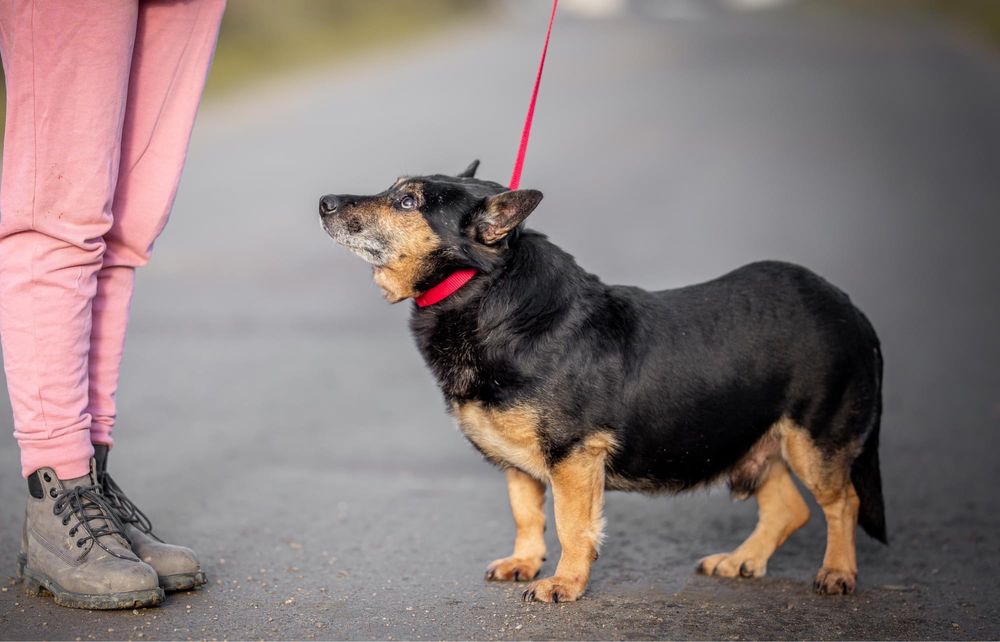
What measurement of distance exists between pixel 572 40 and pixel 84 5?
80.0 ft

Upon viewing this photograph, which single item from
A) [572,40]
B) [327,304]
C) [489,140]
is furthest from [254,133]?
[572,40]

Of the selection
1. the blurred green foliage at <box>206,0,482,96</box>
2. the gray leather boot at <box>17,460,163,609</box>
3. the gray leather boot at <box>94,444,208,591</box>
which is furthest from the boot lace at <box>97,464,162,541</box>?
the blurred green foliage at <box>206,0,482,96</box>

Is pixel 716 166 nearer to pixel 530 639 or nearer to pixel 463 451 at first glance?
pixel 463 451

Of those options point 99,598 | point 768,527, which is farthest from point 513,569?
point 99,598

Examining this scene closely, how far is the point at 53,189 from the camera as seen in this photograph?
11.7ft

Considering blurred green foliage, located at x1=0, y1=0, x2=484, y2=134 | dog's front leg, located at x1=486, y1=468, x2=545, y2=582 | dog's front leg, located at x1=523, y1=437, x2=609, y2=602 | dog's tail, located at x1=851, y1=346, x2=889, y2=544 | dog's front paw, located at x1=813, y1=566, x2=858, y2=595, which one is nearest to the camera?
dog's front leg, located at x1=523, y1=437, x2=609, y2=602

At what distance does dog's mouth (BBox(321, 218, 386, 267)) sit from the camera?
14.3 ft

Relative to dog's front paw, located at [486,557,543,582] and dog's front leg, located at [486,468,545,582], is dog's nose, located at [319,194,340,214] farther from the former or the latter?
dog's front paw, located at [486,557,543,582]

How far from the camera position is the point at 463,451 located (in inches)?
238

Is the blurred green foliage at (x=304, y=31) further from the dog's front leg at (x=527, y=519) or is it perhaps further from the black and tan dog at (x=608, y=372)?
the dog's front leg at (x=527, y=519)

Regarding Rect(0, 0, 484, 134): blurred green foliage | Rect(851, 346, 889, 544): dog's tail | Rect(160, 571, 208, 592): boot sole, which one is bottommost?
Rect(160, 571, 208, 592): boot sole

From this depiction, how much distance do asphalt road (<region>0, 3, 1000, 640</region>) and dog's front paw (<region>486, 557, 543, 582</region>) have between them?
7cm

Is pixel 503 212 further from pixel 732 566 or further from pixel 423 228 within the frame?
pixel 732 566

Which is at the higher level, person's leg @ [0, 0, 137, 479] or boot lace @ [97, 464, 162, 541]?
person's leg @ [0, 0, 137, 479]
